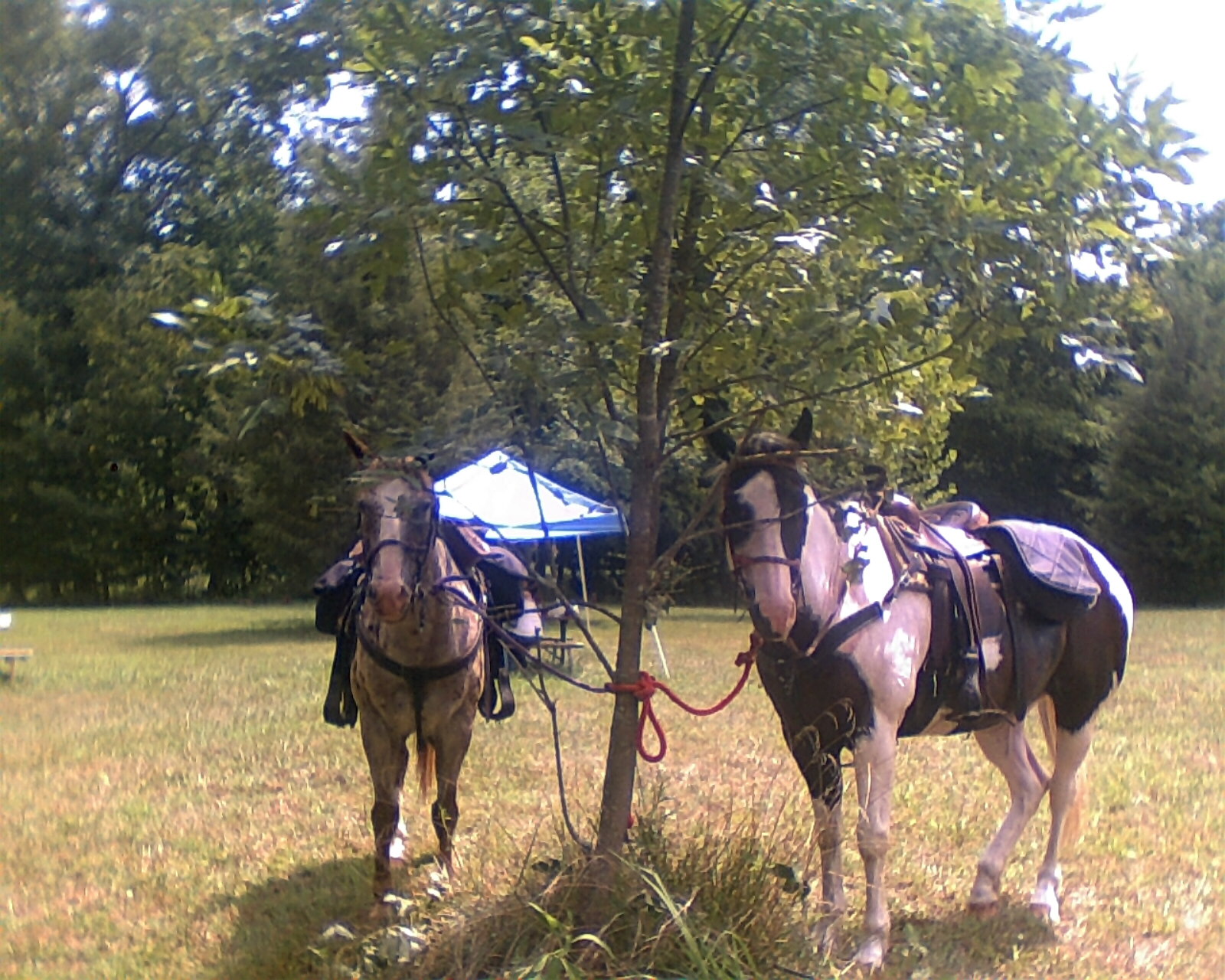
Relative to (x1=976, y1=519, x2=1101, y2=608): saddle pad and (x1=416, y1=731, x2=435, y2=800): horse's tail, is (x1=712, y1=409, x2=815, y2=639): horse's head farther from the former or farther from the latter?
(x1=416, y1=731, x2=435, y2=800): horse's tail

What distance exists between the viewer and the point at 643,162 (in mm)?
4426

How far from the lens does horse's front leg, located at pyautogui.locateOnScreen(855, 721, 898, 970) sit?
14.9ft

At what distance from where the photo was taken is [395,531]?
16.0ft

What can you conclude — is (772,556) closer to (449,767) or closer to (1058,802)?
(449,767)

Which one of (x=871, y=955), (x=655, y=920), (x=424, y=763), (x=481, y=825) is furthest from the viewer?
(x=481, y=825)

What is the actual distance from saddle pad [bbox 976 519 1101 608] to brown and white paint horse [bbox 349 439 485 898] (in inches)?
85.2

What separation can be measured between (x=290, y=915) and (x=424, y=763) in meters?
0.84

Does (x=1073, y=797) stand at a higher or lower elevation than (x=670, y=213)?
lower

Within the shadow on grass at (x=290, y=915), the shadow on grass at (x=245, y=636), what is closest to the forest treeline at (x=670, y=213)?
the shadow on grass at (x=290, y=915)

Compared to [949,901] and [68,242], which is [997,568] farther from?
[68,242]

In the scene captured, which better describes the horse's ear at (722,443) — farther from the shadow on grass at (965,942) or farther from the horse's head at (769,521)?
the shadow on grass at (965,942)

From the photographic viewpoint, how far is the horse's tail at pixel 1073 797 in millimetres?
5703

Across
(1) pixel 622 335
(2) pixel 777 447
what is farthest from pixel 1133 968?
(1) pixel 622 335

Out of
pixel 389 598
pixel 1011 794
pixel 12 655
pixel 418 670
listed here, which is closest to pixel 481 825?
pixel 418 670
